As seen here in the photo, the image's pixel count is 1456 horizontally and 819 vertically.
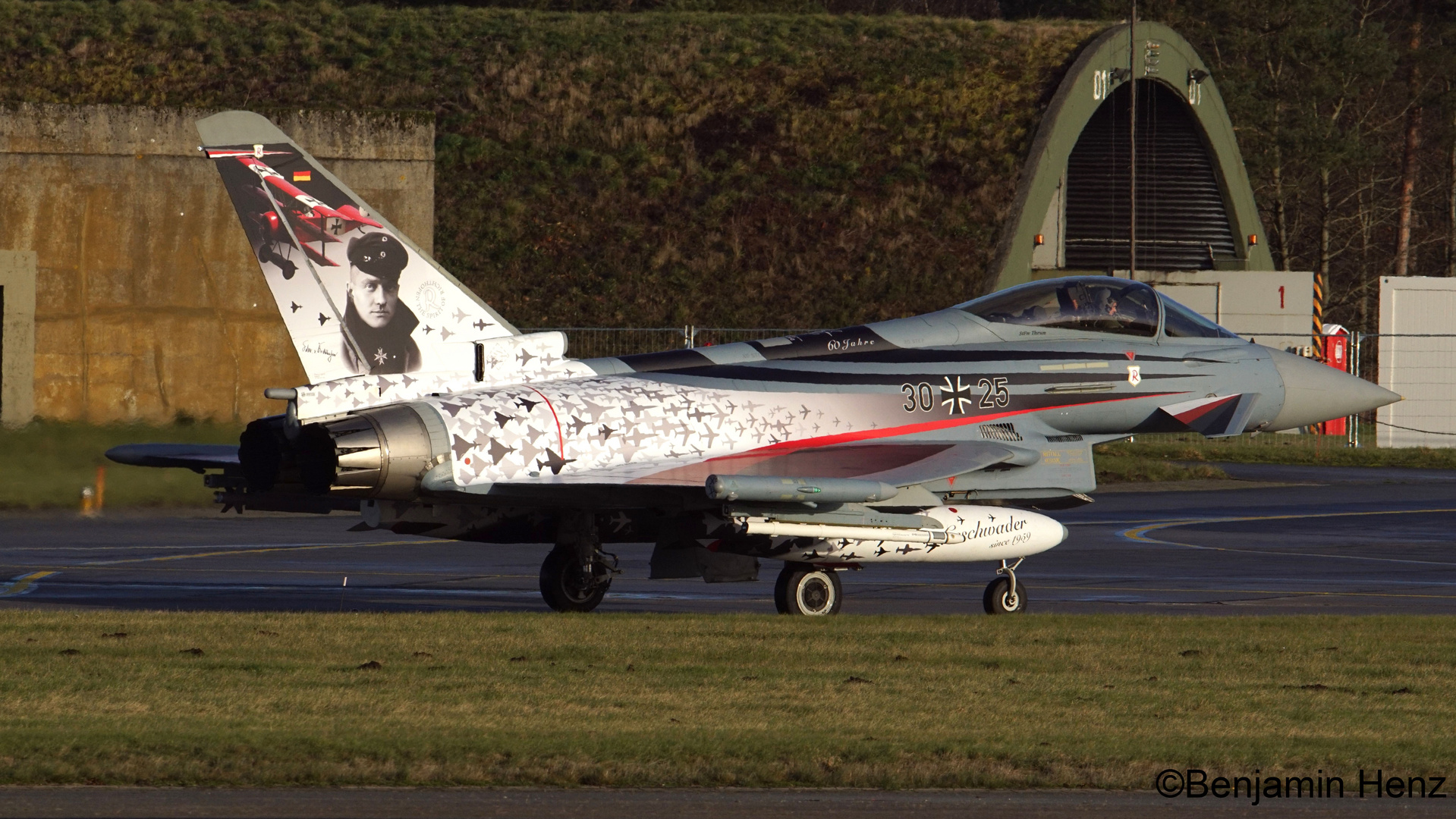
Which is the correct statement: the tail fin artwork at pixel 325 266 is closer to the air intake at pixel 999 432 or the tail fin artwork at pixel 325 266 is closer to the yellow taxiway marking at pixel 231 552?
the air intake at pixel 999 432

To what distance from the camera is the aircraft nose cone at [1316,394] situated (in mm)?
16516

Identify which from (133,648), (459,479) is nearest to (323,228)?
(459,479)

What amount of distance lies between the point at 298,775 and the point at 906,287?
127 ft

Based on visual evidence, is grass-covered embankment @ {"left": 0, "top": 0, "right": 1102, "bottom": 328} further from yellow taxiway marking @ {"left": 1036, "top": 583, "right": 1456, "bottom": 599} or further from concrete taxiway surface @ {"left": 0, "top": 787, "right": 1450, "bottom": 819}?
concrete taxiway surface @ {"left": 0, "top": 787, "right": 1450, "bottom": 819}

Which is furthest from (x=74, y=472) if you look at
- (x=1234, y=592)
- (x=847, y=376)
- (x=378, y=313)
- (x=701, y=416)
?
(x=1234, y=592)

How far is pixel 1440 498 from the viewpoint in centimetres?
2861

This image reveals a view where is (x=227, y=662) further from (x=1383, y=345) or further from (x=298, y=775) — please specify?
(x=1383, y=345)

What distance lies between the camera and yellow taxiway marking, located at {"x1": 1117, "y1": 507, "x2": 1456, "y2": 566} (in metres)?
20.3

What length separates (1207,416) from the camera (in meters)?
16.2

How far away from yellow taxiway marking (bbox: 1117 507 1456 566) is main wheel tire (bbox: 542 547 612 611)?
30.6 ft

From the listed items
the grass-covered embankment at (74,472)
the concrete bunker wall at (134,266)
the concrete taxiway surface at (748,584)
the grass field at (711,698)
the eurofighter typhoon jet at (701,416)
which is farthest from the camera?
the concrete bunker wall at (134,266)

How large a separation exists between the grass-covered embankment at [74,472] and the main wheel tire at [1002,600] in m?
10.0

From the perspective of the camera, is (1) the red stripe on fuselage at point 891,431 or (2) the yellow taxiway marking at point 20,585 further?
(2) the yellow taxiway marking at point 20,585

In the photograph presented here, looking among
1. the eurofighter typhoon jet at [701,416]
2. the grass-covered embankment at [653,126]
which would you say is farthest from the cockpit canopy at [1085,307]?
the grass-covered embankment at [653,126]
